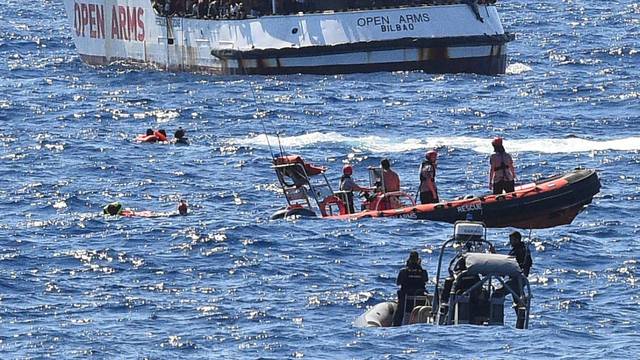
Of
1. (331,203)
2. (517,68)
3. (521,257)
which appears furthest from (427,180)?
(517,68)

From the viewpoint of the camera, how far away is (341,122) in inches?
2242

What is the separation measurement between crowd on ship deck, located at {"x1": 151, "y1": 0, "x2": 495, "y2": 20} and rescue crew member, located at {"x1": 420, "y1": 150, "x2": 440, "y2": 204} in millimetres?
24533

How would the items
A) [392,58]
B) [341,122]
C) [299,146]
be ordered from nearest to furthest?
[299,146]
[341,122]
[392,58]

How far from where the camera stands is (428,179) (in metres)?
40.4

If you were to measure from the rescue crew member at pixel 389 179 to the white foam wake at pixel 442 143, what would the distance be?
10.4 m

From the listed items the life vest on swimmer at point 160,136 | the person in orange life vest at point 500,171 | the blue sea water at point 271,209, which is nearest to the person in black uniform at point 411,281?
the blue sea water at point 271,209

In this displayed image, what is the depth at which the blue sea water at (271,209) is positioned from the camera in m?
31.4

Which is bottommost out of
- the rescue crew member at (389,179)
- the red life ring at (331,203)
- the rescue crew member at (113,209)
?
the rescue crew member at (113,209)

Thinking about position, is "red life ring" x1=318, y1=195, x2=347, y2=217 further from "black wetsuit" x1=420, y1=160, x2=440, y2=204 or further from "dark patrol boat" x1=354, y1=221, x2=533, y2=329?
"dark patrol boat" x1=354, y1=221, x2=533, y2=329

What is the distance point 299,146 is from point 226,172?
4.35 m

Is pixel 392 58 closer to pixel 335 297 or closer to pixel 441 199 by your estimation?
pixel 441 199

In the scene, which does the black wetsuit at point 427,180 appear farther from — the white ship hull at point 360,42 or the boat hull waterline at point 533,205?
the white ship hull at point 360,42

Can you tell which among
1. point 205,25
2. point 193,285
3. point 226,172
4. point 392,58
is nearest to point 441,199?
point 226,172

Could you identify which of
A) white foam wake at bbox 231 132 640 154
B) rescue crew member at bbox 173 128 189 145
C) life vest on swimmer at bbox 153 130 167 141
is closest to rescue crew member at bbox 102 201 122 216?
rescue crew member at bbox 173 128 189 145
